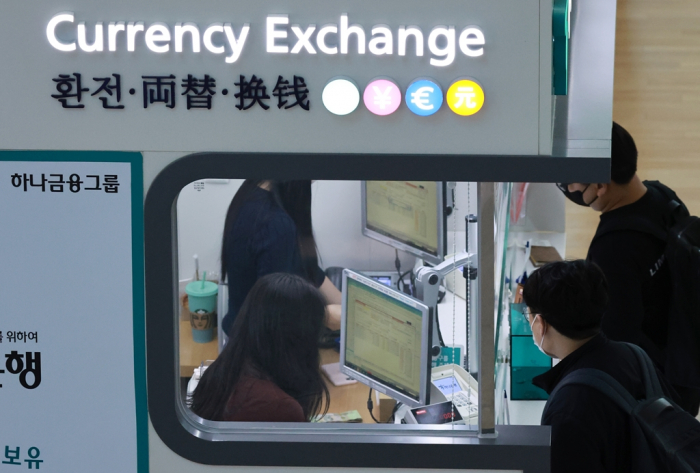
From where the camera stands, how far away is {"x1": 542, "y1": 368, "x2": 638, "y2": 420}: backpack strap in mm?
1931

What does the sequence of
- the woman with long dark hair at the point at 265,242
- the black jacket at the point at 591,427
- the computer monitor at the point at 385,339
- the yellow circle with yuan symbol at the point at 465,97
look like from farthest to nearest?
the computer monitor at the point at 385,339, the woman with long dark hair at the point at 265,242, the black jacket at the point at 591,427, the yellow circle with yuan symbol at the point at 465,97

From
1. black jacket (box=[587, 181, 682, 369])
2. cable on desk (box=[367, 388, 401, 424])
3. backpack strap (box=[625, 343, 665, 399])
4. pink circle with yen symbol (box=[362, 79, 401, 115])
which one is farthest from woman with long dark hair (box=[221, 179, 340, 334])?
black jacket (box=[587, 181, 682, 369])

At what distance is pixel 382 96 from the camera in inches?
65.9

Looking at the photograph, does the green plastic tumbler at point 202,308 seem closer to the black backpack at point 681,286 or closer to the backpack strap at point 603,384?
the backpack strap at point 603,384

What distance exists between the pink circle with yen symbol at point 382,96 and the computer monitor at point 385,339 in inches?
23.5

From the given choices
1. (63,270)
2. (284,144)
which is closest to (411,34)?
(284,144)

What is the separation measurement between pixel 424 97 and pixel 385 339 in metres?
0.80

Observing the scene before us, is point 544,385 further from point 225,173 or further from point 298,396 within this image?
point 225,173

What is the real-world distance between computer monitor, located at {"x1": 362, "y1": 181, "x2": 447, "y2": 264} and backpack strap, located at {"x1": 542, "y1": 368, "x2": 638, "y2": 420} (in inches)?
18.6

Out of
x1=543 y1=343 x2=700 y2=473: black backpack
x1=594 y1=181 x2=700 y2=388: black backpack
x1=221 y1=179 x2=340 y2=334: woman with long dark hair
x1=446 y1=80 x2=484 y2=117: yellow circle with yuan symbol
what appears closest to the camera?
x1=446 y1=80 x2=484 y2=117: yellow circle with yuan symbol

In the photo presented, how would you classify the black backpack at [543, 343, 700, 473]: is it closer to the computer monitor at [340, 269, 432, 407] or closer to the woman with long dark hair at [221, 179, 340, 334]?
the computer monitor at [340, 269, 432, 407]

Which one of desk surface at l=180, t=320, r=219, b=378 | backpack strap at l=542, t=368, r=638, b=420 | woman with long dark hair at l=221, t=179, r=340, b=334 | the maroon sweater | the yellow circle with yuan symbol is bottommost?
the maroon sweater

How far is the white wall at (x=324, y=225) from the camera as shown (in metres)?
1.93

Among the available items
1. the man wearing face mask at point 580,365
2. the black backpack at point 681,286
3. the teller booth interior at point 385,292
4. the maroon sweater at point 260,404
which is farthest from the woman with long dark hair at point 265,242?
the black backpack at point 681,286
